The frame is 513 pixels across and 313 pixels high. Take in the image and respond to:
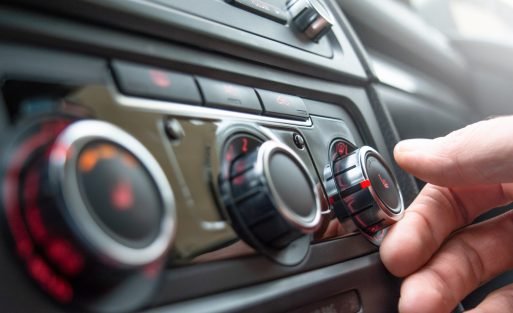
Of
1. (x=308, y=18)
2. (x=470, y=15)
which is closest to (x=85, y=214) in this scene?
(x=308, y=18)

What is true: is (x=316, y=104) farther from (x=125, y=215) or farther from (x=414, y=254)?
(x=125, y=215)

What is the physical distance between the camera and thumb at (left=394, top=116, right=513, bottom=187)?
1.48 feet

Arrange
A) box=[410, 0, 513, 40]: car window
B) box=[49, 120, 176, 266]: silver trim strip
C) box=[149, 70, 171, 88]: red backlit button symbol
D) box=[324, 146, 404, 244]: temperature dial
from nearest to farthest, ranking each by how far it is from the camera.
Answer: box=[49, 120, 176, 266]: silver trim strip, box=[149, 70, 171, 88]: red backlit button symbol, box=[324, 146, 404, 244]: temperature dial, box=[410, 0, 513, 40]: car window

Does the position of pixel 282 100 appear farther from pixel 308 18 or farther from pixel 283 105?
pixel 308 18

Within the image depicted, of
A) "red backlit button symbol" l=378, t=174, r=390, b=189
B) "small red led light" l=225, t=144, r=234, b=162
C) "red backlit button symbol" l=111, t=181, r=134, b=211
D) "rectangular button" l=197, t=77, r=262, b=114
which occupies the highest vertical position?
"rectangular button" l=197, t=77, r=262, b=114

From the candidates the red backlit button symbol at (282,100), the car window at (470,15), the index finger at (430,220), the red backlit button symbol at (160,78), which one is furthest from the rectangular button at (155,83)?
the car window at (470,15)

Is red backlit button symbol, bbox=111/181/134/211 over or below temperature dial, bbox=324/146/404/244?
over

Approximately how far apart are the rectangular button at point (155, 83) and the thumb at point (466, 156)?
26 centimetres

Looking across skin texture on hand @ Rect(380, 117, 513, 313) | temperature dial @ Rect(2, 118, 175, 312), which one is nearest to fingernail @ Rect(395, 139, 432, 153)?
skin texture on hand @ Rect(380, 117, 513, 313)

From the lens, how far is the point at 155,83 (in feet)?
1.03

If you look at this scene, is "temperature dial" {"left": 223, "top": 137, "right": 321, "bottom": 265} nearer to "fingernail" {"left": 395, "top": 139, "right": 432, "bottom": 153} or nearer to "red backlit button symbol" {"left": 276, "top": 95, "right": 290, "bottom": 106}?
"red backlit button symbol" {"left": 276, "top": 95, "right": 290, "bottom": 106}

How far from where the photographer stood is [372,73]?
61 cm

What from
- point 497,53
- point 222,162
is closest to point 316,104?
point 222,162

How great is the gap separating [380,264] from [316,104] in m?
Answer: 0.17
